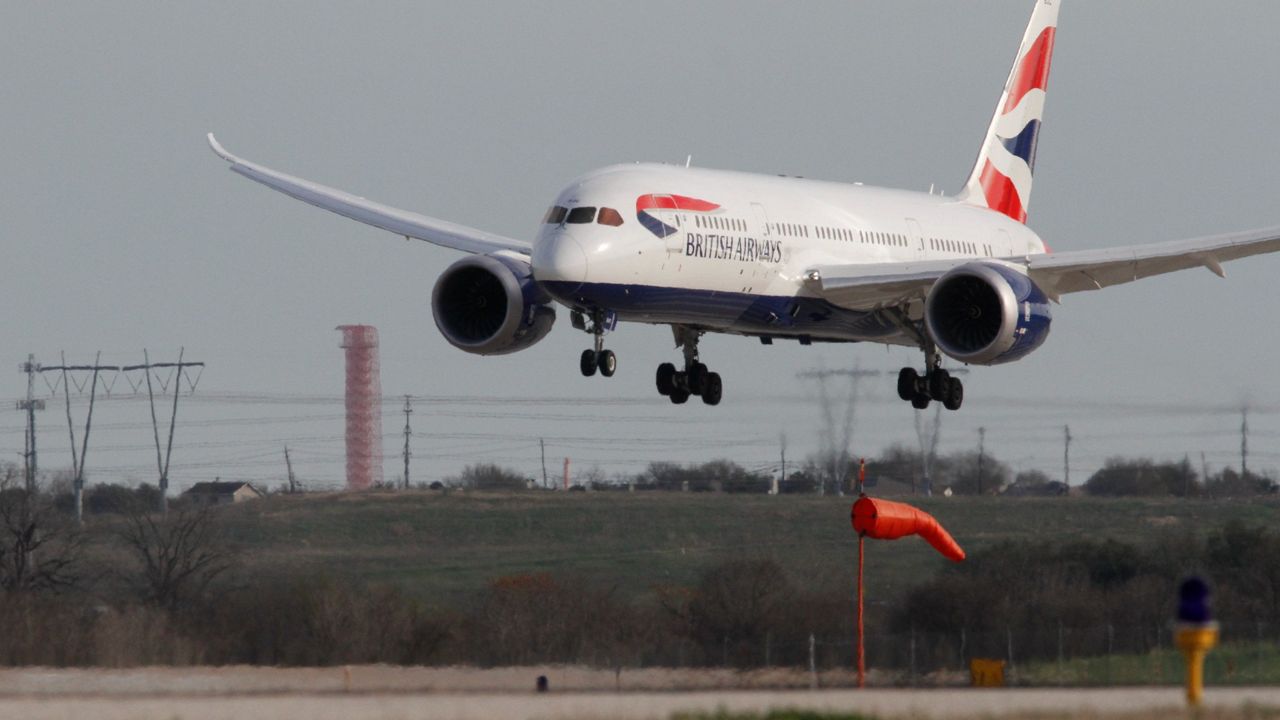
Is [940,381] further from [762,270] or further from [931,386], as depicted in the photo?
[762,270]

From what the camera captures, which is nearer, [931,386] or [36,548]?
[931,386]

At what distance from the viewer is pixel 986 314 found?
46094mm

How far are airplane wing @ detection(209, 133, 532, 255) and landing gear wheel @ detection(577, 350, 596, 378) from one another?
257 inches

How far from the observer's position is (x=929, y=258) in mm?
51156

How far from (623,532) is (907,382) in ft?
49.2

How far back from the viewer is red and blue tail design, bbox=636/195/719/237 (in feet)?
139

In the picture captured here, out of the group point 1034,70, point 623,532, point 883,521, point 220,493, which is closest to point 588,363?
point 883,521

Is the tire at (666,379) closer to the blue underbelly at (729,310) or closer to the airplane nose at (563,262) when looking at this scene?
the blue underbelly at (729,310)

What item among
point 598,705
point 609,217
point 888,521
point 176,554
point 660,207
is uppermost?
point 660,207

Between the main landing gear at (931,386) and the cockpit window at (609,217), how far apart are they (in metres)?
11.4

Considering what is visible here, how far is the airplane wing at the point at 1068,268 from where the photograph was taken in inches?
1822

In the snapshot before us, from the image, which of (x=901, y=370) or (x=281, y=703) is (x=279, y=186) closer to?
(x=901, y=370)

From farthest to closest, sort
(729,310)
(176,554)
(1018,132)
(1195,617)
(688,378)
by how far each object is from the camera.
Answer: (1018,132), (176,554), (688,378), (729,310), (1195,617)

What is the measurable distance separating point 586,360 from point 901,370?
11.1 m
